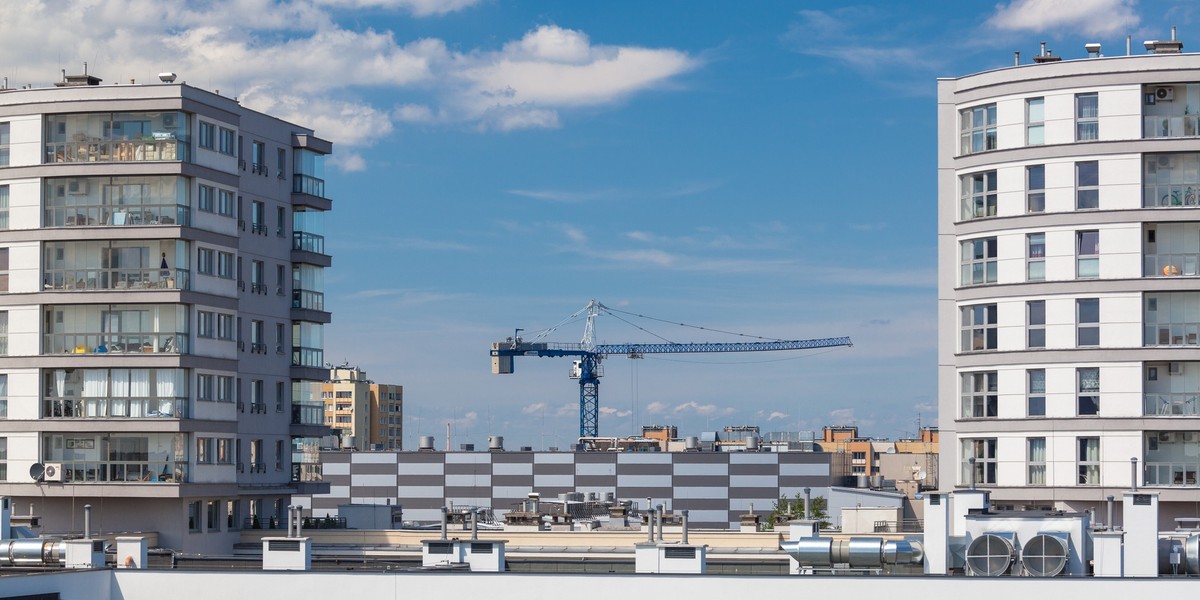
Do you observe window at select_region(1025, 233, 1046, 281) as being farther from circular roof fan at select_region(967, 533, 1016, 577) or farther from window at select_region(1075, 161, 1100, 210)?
circular roof fan at select_region(967, 533, 1016, 577)

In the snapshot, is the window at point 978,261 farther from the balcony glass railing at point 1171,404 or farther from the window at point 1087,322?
the balcony glass railing at point 1171,404

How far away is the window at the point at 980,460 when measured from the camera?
211 feet

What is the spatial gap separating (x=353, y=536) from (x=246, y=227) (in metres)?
14.3

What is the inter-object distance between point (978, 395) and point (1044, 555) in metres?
19.5

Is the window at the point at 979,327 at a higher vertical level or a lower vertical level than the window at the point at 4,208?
lower

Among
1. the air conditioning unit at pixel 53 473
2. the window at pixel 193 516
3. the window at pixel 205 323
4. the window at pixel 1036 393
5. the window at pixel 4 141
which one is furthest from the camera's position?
the window at pixel 205 323

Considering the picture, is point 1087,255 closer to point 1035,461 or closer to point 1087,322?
point 1087,322

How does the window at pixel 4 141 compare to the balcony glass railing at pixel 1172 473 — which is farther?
the window at pixel 4 141

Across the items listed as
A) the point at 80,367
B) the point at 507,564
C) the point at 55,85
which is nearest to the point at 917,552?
the point at 507,564

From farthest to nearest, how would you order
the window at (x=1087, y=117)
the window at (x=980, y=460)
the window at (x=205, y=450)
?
the window at (x=205, y=450) < the window at (x=980, y=460) < the window at (x=1087, y=117)

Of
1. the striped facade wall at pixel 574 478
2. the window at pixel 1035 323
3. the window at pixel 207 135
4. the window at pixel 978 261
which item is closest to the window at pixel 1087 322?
the window at pixel 1035 323

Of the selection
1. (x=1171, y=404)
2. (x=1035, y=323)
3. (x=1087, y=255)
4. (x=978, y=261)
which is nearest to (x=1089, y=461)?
(x=1171, y=404)

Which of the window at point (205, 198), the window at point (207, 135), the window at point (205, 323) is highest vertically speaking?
the window at point (207, 135)

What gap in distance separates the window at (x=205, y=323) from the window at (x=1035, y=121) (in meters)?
33.4
